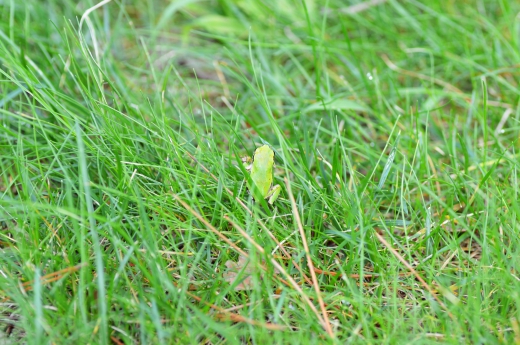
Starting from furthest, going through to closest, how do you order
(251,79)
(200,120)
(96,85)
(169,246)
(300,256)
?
(251,79), (200,120), (96,85), (169,246), (300,256)

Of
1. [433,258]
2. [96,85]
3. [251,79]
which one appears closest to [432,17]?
[251,79]

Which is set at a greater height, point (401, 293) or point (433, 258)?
point (433, 258)

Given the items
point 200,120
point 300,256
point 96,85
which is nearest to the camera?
point 300,256

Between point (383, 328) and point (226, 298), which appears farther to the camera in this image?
point (226, 298)

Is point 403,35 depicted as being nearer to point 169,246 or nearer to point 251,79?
point 251,79

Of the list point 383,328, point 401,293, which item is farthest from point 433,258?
point 383,328

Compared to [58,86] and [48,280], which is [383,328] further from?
[58,86]

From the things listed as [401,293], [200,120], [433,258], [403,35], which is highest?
[403,35]
